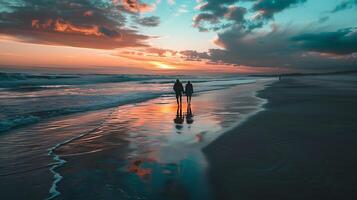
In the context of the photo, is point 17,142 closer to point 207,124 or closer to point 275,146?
point 207,124

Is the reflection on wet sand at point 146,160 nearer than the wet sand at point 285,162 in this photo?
No

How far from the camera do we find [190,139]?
8.80 m

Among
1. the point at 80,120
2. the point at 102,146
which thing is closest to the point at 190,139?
the point at 102,146

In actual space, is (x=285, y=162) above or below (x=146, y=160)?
above

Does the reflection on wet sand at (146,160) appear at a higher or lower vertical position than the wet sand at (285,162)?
lower

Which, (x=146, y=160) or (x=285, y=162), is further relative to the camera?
(x=146, y=160)

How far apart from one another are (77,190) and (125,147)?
3.07m

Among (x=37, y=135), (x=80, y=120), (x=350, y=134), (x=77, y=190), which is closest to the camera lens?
(x=77, y=190)

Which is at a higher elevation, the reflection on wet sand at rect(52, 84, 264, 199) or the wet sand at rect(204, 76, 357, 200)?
the wet sand at rect(204, 76, 357, 200)

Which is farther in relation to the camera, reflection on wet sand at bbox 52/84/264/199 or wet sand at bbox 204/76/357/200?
reflection on wet sand at bbox 52/84/264/199

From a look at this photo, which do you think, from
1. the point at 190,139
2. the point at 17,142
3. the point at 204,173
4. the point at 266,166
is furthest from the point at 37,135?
the point at 266,166

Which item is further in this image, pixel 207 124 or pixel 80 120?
pixel 80 120

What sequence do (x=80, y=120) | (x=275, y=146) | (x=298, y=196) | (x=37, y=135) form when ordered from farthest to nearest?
(x=80, y=120) → (x=37, y=135) → (x=275, y=146) → (x=298, y=196)

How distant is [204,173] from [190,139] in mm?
3135
